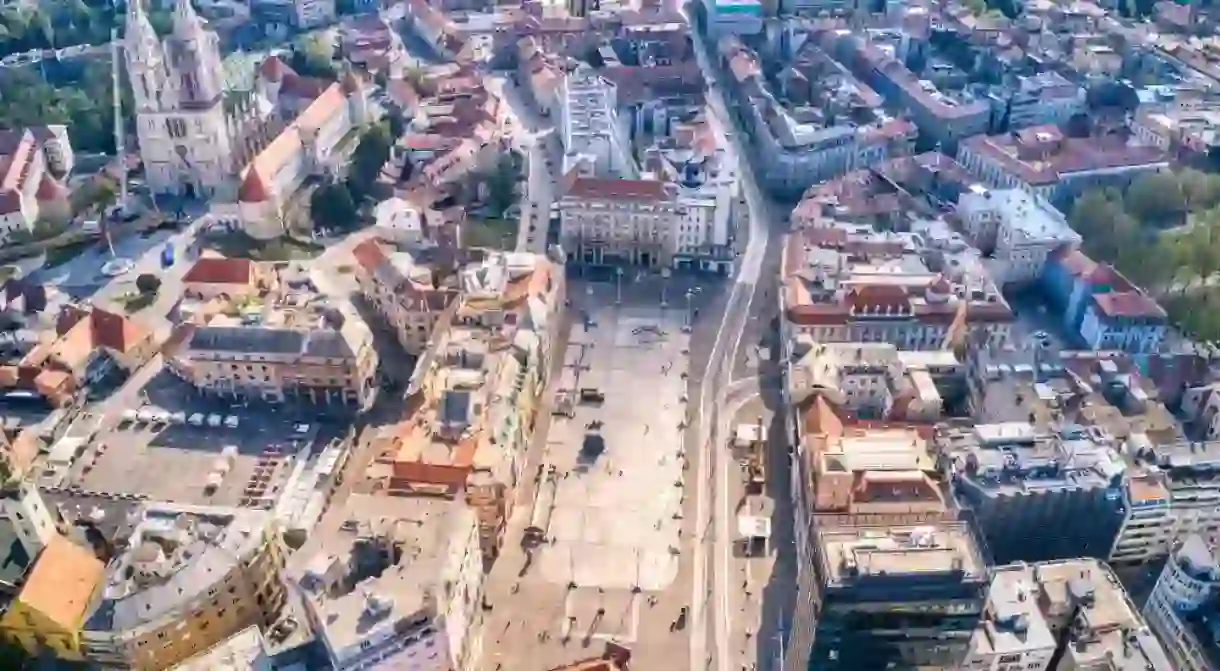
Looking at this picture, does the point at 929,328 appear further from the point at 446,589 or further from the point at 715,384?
the point at 446,589

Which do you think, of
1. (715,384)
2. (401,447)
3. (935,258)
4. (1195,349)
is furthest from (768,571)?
(1195,349)

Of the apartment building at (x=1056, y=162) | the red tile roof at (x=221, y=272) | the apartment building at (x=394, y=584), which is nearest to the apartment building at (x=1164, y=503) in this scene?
the apartment building at (x=394, y=584)

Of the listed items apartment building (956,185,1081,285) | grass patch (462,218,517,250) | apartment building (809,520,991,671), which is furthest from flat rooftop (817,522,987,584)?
grass patch (462,218,517,250)

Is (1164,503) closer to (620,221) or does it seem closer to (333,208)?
(620,221)

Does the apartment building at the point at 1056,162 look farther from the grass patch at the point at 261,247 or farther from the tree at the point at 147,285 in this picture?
the tree at the point at 147,285

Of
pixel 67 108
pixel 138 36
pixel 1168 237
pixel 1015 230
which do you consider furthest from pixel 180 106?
pixel 1168 237

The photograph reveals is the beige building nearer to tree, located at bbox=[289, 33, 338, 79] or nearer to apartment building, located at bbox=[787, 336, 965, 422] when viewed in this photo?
apartment building, located at bbox=[787, 336, 965, 422]
